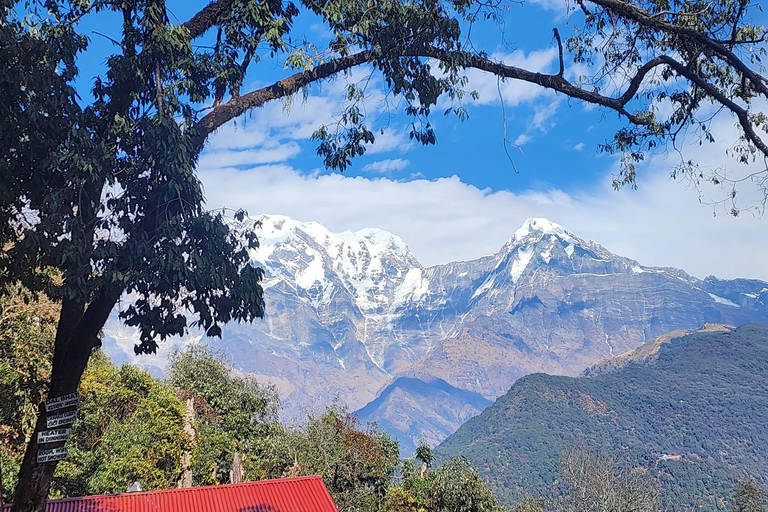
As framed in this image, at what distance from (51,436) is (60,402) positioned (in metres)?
0.30

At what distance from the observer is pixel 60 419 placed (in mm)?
5734

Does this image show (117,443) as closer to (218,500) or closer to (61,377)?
(218,500)

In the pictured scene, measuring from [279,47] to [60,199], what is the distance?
2.79 meters

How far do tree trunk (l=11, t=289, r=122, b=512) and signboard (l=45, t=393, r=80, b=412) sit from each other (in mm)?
41

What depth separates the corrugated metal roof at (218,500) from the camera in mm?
15461

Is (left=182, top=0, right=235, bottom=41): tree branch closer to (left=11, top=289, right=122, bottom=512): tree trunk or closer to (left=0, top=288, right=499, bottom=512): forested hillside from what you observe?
(left=11, top=289, right=122, bottom=512): tree trunk

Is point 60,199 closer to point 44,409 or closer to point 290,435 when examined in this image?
point 44,409

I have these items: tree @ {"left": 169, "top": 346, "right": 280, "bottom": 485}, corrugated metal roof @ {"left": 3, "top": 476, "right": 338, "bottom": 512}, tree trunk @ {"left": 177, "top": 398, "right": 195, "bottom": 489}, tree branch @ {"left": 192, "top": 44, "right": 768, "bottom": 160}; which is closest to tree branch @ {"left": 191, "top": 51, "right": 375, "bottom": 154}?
tree branch @ {"left": 192, "top": 44, "right": 768, "bottom": 160}

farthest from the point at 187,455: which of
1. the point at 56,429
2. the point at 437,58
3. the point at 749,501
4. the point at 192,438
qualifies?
the point at 749,501

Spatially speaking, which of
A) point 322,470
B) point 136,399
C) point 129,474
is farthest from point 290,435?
point 129,474

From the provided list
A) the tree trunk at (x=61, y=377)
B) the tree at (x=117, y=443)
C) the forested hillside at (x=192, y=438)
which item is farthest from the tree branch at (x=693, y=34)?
the tree at (x=117, y=443)

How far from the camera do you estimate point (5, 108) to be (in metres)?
5.84

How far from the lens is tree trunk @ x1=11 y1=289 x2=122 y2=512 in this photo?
560cm

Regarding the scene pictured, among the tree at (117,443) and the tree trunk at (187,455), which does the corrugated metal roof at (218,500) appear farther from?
the tree trunk at (187,455)
